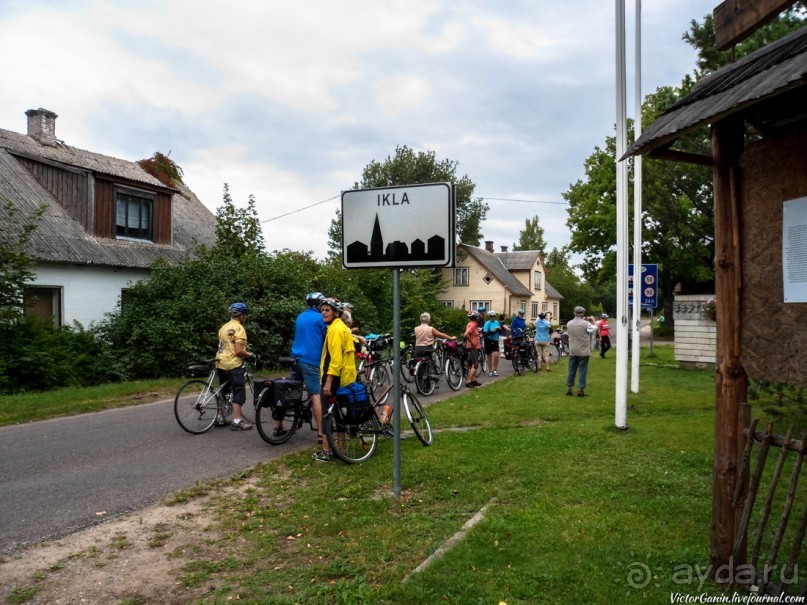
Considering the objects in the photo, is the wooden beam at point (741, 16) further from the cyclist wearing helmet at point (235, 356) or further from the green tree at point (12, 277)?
the green tree at point (12, 277)

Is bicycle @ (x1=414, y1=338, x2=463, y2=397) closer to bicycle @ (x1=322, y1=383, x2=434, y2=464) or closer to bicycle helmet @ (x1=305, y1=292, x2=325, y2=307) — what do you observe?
bicycle @ (x1=322, y1=383, x2=434, y2=464)

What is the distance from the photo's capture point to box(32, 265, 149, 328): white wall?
57.4 ft

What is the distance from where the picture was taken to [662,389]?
1383 cm

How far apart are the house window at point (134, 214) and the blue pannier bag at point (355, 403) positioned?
15889 millimetres

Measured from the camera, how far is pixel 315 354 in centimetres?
796

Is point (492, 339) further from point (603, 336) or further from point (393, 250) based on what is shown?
point (393, 250)

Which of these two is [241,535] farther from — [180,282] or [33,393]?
[180,282]

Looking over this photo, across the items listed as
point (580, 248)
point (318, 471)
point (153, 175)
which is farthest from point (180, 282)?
point (580, 248)

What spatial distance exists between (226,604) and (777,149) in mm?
4166

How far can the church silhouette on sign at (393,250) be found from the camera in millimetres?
5648

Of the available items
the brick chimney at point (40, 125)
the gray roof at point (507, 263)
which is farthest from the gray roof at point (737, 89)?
the gray roof at point (507, 263)

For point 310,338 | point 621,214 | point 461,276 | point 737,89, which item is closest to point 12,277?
point 310,338

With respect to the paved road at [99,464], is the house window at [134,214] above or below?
above

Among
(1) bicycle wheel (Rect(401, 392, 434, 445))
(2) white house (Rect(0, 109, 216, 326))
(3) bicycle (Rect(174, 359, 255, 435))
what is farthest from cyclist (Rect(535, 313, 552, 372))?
(2) white house (Rect(0, 109, 216, 326))
